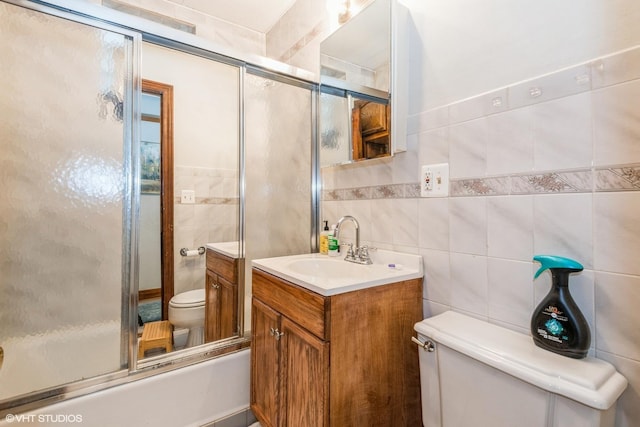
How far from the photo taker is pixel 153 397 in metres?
1.24

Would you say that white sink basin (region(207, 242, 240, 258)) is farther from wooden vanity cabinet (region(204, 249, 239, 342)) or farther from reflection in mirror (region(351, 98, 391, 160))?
reflection in mirror (region(351, 98, 391, 160))

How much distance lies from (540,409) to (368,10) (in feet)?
5.13

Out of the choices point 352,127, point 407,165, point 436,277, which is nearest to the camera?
point 436,277

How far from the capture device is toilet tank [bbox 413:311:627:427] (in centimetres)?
59

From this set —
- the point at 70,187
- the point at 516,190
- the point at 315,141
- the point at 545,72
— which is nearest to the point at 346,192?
the point at 315,141

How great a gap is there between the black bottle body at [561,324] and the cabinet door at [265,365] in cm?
85

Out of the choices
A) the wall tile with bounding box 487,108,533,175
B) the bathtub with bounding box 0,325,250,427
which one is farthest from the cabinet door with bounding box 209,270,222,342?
the wall tile with bounding box 487,108,533,175

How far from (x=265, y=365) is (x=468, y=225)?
40.1 inches

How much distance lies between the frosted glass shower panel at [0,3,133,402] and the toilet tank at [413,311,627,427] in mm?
1270

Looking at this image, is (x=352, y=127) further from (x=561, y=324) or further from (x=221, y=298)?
(x=221, y=298)

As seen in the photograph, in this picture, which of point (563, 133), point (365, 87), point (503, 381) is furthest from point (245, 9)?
point (503, 381)

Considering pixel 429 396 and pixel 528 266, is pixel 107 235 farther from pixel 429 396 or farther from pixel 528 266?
pixel 528 266

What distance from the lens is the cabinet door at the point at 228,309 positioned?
1581 mm

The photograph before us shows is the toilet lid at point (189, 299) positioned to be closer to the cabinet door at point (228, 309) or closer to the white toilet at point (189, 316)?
the white toilet at point (189, 316)
